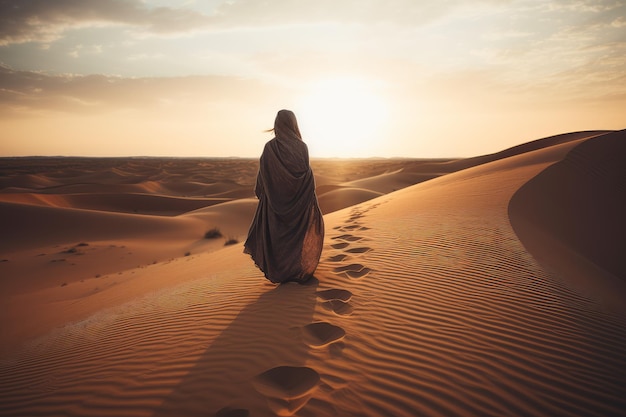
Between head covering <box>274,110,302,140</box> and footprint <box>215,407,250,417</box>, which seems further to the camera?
head covering <box>274,110,302,140</box>

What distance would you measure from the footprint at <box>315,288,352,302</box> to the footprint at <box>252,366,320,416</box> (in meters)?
1.49

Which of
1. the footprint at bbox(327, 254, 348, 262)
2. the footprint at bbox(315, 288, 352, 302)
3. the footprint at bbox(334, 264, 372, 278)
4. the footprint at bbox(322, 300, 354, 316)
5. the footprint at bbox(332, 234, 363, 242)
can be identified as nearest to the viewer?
the footprint at bbox(322, 300, 354, 316)

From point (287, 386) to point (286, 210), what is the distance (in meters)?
2.38

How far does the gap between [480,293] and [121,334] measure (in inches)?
174

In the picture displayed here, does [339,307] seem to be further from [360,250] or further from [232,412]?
[360,250]

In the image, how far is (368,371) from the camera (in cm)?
268

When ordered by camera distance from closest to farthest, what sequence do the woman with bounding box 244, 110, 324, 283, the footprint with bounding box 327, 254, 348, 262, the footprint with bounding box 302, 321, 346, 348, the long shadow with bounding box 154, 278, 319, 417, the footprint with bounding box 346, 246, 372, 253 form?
the long shadow with bounding box 154, 278, 319, 417
the footprint with bounding box 302, 321, 346, 348
the woman with bounding box 244, 110, 324, 283
the footprint with bounding box 327, 254, 348, 262
the footprint with bounding box 346, 246, 372, 253

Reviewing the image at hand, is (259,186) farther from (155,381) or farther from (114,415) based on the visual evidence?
(114,415)

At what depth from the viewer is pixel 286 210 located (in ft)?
14.8

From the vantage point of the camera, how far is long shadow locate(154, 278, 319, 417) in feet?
7.84

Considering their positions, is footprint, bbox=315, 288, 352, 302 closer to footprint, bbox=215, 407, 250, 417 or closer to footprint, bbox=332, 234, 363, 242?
footprint, bbox=215, 407, 250, 417

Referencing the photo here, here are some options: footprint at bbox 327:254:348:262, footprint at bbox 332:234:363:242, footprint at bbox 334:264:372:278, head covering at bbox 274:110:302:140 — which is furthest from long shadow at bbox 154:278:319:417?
footprint at bbox 332:234:363:242

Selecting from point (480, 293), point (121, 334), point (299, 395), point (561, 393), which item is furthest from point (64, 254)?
point (561, 393)

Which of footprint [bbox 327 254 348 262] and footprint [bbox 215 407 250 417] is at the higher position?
footprint [bbox 327 254 348 262]
